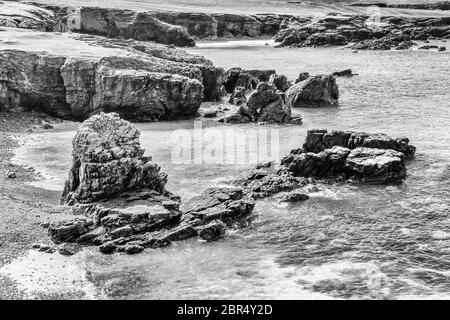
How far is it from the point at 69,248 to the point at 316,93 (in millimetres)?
41618

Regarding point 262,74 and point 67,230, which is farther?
point 262,74

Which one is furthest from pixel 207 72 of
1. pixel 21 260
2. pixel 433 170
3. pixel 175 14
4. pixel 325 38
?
pixel 175 14

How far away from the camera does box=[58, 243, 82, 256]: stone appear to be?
2636 cm

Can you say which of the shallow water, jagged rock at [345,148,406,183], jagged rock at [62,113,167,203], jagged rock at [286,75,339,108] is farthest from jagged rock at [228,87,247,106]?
jagged rock at [62,113,167,203]

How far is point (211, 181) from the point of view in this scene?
37.2m

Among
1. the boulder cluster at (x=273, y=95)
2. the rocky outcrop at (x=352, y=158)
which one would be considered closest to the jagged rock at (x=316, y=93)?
the boulder cluster at (x=273, y=95)

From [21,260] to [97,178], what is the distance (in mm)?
7154

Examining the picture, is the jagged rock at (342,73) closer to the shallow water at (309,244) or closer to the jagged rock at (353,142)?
the shallow water at (309,244)

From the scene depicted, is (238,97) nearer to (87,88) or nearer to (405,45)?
(87,88)

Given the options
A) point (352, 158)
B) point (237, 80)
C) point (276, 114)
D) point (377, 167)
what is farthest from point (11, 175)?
point (237, 80)

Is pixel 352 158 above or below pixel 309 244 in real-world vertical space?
above

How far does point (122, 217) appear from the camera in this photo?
28.6 meters

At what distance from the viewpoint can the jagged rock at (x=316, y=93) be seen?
6178cm

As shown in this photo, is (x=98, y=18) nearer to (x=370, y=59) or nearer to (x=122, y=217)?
(x=370, y=59)
